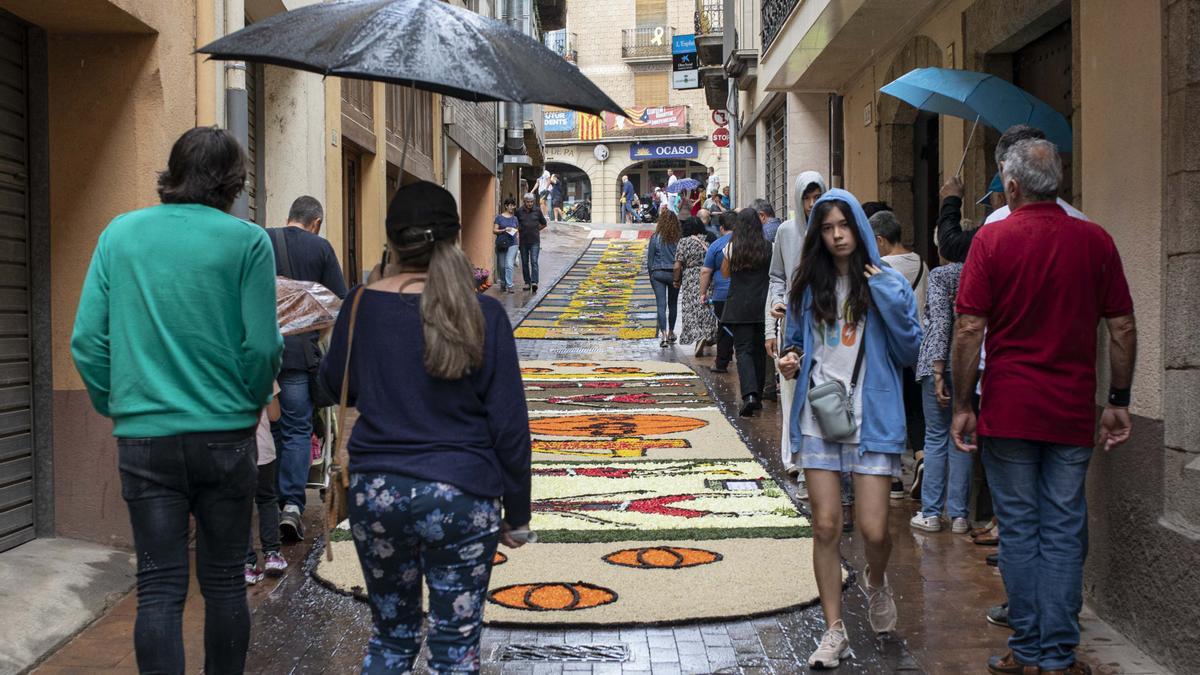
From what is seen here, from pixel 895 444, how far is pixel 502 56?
232 centimetres

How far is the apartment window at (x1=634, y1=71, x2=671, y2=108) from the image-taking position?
55031mm

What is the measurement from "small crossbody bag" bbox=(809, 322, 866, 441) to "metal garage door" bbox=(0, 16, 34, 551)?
4.02 meters

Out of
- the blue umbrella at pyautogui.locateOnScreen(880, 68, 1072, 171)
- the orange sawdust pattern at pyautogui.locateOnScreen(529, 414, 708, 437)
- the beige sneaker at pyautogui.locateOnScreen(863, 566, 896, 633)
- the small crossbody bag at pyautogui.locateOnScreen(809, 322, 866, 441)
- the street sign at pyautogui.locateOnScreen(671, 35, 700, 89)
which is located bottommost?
the beige sneaker at pyautogui.locateOnScreen(863, 566, 896, 633)

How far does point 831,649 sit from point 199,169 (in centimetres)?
293

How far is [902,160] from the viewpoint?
12.6 m

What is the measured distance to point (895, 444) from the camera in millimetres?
5102

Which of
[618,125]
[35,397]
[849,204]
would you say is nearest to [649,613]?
[849,204]

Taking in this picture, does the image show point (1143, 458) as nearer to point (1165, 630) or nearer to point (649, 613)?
point (1165, 630)

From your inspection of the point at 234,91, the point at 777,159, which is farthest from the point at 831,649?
the point at 777,159

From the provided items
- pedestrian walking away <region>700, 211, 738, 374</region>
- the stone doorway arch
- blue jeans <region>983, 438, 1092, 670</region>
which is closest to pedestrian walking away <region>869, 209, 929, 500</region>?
blue jeans <region>983, 438, 1092, 670</region>

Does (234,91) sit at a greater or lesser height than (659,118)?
lesser

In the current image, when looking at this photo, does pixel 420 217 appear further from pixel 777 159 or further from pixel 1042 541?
pixel 777 159

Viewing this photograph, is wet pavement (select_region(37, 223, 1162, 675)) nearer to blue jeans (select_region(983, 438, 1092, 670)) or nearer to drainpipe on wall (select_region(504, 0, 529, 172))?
blue jeans (select_region(983, 438, 1092, 670))

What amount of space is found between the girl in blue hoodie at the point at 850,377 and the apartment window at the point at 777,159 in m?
14.1
